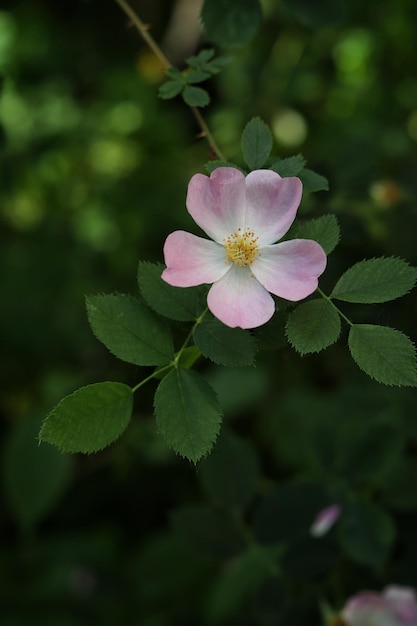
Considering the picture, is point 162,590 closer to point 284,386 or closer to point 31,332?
point 284,386

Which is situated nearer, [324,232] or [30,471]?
[324,232]

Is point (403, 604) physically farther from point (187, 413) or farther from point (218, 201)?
point (218, 201)

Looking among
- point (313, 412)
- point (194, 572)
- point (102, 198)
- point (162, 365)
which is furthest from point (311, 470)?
point (102, 198)

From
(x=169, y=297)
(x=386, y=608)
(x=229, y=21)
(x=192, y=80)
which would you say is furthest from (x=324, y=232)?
(x=386, y=608)

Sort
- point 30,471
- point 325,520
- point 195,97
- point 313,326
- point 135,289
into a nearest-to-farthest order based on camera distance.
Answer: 1. point 313,326
2. point 195,97
3. point 325,520
4. point 30,471
5. point 135,289

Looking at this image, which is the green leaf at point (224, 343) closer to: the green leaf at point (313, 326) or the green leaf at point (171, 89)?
the green leaf at point (313, 326)

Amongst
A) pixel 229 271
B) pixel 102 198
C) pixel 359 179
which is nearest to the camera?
pixel 229 271

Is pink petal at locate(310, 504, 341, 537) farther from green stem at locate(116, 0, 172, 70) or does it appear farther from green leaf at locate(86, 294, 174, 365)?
green stem at locate(116, 0, 172, 70)

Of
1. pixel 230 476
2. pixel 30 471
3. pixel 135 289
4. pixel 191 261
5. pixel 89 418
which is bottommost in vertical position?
pixel 30 471
